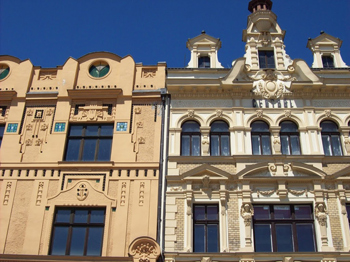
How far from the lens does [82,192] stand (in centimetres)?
1855

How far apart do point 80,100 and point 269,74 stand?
856 centimetres

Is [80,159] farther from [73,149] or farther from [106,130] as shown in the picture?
[106,130]

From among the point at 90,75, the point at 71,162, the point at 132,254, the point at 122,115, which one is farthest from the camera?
the point at 90,75

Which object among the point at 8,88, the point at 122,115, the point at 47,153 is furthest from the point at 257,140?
the point at 8,88

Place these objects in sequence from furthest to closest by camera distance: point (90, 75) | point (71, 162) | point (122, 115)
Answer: point (90, 75)
point (122, 115)
point (71, 162)

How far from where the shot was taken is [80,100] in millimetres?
21297

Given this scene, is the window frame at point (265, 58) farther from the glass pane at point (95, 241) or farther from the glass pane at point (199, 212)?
the glass pane at point (95, 241)

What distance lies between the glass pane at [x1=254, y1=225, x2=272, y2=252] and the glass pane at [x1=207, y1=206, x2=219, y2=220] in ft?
4.97

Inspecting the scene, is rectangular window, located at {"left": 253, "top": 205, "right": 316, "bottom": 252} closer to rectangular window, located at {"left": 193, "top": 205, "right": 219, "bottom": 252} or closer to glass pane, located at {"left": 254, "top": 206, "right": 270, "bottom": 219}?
glass pane, located at {"left": 254, "top": 206, "right": 270, "bottom": 219}

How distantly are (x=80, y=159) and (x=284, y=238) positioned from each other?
866 cm

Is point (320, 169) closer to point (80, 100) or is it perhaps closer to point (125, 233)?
point (125, 233)

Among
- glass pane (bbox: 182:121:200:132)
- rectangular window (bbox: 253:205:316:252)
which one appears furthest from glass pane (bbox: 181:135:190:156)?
rectangular window (bbox: 253:205:316:252)

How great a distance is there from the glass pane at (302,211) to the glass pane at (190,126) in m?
5.26

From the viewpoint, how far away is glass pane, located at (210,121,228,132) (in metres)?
20.4
